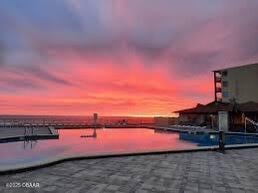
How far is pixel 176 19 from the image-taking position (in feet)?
44.7

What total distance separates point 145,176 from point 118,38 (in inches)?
432

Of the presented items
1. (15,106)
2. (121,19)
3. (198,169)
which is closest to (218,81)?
(15,106)

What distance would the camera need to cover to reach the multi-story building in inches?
1537

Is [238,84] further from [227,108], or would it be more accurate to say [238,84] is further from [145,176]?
[145,176]

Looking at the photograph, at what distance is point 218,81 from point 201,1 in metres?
37.1

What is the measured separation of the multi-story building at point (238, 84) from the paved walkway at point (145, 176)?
31.3 meters

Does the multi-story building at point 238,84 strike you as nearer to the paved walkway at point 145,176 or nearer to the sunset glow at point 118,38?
the sunset glow at point 118,38

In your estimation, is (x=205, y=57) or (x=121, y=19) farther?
(x=205, y=57)

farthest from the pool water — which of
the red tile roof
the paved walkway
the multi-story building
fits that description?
the multi-story building

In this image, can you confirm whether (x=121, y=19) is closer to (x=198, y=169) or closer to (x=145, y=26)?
(x=145, y=26)

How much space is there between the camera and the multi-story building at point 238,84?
39.0 meters

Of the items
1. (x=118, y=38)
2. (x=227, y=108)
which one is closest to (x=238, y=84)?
(x=227, y=108)

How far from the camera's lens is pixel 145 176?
19.9ft

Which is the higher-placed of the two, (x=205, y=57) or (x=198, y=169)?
(x=205, y=57)
